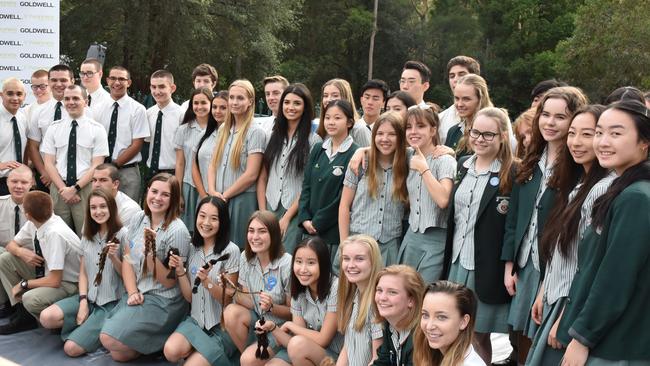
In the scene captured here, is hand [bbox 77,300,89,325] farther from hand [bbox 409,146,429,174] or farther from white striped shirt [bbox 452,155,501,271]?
white striped shirt [bbox 452,155,501,271]

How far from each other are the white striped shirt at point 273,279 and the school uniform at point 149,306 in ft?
2.33

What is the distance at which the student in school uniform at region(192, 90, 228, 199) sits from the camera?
6.56m

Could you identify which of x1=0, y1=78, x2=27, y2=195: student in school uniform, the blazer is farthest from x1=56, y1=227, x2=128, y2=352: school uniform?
the blazer

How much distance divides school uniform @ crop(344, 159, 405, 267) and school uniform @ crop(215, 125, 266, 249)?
1325mm

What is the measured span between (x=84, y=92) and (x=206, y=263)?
9.46ft

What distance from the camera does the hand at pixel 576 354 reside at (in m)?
3.25

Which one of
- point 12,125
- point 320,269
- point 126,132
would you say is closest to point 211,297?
point 320,269

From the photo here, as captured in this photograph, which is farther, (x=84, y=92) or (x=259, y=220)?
(x=84, y=92)

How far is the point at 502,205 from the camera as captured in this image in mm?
4484

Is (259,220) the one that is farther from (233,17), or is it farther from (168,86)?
(233,17)

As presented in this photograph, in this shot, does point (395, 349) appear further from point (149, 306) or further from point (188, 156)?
point (188, 156)

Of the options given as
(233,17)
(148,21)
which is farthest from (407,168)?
(233,17)

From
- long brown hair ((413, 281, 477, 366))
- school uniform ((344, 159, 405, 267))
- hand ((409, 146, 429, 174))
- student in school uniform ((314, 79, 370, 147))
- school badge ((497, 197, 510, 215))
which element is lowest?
long brown hair ((413, 281, 477, 366))

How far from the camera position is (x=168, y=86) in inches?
290
